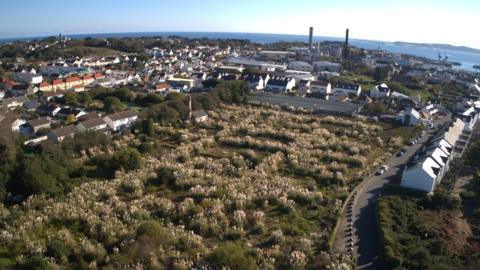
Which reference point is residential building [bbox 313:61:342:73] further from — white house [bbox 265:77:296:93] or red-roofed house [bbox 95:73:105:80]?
red-roofed house [bbox 95:73:105:80]

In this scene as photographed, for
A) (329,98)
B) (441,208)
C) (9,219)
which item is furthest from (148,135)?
(329,98)

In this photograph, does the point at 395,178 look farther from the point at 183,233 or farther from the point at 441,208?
the point at 183,233

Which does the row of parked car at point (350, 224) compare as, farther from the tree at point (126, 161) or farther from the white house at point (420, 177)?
the tree at point (126, 161)

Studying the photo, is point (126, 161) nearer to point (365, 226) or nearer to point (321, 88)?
point (365, 226)

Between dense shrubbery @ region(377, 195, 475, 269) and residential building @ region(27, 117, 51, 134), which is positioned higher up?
residential building @ region(27, 117, 51, 134)

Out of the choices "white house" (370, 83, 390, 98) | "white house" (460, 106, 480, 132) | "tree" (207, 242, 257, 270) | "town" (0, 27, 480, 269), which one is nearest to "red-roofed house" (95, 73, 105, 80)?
"town" (0, 27, 480, 269)

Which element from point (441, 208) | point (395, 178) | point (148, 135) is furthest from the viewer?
point (148, 135)

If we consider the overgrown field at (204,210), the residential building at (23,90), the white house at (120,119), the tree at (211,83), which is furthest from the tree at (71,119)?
the tree at (211,83)
